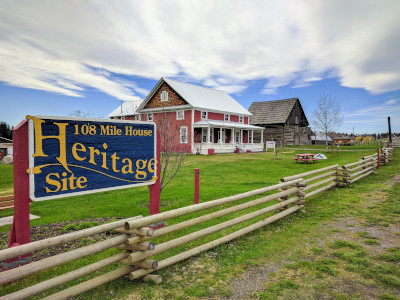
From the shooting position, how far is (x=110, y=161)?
14.5 ft

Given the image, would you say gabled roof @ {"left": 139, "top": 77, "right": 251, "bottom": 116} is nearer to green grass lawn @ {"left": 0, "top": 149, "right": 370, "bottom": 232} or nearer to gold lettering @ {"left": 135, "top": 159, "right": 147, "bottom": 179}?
green grass lawn @ {"left": 0, "top": 149, "right": 370, "bottom": 232}

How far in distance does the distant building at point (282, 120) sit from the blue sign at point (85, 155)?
135ft

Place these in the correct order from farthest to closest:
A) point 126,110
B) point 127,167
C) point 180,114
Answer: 1. point 126,110
2. point 180,114
3. point 127,167

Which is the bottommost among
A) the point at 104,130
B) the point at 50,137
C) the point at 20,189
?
the point at 20,189

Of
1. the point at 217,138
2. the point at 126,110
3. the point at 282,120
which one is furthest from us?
the point at 282,120

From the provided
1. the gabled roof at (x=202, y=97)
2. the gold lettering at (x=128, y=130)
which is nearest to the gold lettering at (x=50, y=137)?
the gold lettering at (x=128, y=130)

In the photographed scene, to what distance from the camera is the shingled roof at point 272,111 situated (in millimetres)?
44625

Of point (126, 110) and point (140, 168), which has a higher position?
point (126, 110)

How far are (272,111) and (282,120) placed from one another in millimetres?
3409

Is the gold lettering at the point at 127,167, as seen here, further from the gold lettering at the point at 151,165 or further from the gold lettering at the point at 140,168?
the gold lettering at the point at 151,165

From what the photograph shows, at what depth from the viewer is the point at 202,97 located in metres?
32.8

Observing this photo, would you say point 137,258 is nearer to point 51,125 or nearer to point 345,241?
point 51,125

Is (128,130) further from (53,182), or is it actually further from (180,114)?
(180,114)

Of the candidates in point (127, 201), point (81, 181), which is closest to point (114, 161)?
point (81, 181)
